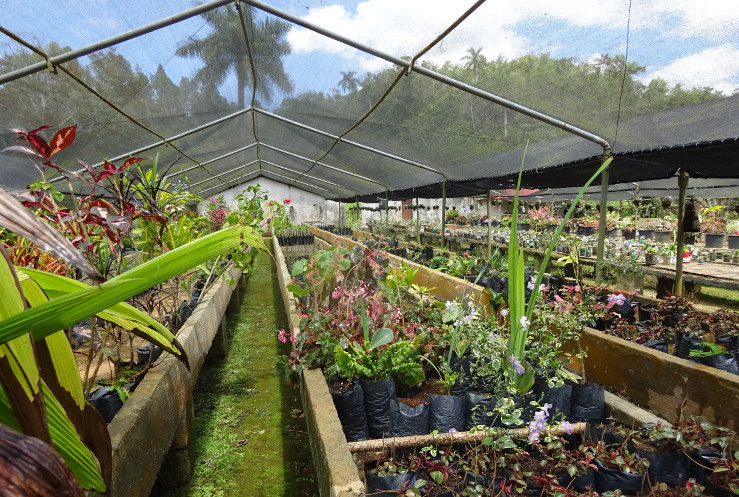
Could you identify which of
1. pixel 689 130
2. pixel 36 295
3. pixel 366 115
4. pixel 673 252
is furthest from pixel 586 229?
pixel 36 295

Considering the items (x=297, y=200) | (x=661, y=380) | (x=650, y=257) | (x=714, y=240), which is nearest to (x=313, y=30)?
(x=661, y=380)

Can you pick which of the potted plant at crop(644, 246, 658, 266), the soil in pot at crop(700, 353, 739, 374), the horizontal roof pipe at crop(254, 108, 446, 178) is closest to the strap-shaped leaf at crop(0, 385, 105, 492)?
the soil in pot at crop(700, 353, 739, 374)

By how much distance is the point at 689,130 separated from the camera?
304 cm

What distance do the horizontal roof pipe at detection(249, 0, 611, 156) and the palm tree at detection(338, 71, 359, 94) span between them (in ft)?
3.52

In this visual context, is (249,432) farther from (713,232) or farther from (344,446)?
(713,232)

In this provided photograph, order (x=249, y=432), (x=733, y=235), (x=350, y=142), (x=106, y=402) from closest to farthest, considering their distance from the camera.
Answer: (x=106, y=402) → (x=249, y=432) → (x=350, y=142) → (x=733, y=235)

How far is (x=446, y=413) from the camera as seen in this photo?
71.6 inches

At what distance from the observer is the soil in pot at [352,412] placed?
187cm

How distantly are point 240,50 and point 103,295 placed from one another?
5097mm

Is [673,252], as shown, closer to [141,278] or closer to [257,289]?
[257,289]

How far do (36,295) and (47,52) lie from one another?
3.98 meters

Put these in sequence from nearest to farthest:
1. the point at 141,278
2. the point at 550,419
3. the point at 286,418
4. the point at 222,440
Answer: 1. the point at 141,278
2. the point at 550,419
3. the point at 222,440
4. the point at 286,418

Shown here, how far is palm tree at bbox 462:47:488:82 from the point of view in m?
3.59

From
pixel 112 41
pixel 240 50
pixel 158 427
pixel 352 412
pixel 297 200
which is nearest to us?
pixel 158 427
